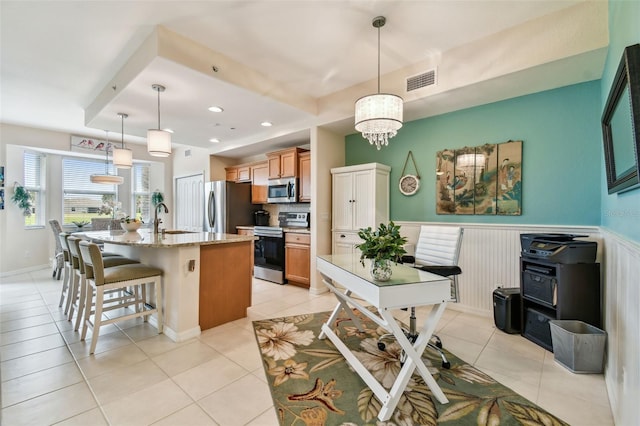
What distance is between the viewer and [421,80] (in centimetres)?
321

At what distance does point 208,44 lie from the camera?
9.31 ft

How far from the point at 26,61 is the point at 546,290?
5.96 meters

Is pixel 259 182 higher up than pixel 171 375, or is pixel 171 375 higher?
pixel 259 182

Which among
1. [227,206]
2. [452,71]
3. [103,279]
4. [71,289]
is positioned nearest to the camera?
[103,279]

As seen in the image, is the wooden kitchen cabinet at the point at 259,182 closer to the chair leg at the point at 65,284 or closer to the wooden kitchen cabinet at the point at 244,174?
the wooden kitchen cabinet at the point at 244,174

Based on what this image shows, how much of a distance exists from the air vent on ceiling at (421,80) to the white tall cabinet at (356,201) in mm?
1100

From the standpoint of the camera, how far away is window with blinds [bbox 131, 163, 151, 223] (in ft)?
24.2

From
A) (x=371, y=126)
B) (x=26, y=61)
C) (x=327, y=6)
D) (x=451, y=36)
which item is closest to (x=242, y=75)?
(x=327, y=6)

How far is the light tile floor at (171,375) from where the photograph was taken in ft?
5.65

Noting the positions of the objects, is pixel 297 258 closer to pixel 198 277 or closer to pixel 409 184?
pixel 198 277

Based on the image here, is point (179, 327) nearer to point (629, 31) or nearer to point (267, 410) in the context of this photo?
point (267, 410)

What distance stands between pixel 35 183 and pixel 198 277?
5.78 m

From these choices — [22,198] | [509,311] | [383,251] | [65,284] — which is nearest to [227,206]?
[65,284]

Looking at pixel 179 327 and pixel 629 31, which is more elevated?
pixel 629 31
